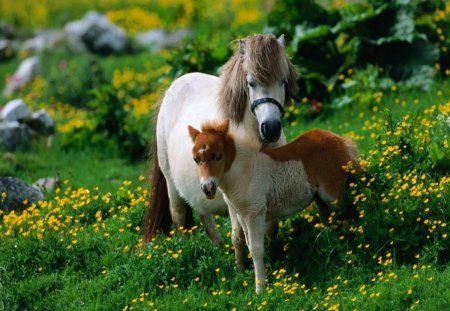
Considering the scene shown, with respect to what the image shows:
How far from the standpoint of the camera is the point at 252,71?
810 centimetres

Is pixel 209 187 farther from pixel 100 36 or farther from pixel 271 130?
pixel 100 36

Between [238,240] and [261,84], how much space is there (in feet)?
4.94

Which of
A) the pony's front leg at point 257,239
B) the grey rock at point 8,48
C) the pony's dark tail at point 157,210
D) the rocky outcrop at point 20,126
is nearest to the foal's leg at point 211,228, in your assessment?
the pony's dark tail at point 157,210

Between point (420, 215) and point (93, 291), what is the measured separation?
3211 millimetres

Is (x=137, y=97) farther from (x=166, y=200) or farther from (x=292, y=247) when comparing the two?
(x=292, y=247)

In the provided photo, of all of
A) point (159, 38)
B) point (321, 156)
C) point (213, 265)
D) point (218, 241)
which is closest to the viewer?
point (321, 156)

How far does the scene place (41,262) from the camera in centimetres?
940

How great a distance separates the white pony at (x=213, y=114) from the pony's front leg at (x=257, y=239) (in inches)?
25.6

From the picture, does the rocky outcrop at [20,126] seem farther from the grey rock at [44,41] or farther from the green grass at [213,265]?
the grey rock at [44,41]

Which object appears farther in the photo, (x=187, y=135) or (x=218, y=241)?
(x=218, y=241)

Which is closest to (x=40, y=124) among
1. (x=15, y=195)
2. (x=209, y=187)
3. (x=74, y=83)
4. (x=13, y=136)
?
(x=13, y=136)

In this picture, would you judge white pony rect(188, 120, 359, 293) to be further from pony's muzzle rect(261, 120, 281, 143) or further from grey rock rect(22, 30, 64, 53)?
grey rock rect(22, 30, 64, 53)

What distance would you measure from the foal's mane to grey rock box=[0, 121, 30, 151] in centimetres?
701

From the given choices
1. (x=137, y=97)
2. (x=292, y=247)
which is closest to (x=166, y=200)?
(x=292, y=247)
